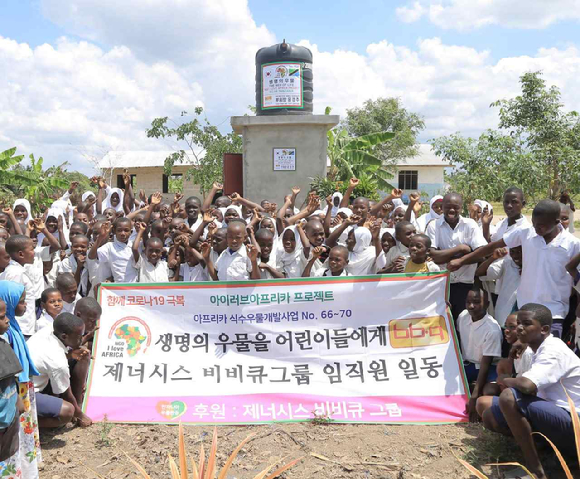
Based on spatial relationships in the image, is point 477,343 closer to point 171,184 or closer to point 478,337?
point 478,337

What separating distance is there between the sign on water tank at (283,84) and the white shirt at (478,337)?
11.2 meters

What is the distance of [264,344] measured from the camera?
16.8 ft

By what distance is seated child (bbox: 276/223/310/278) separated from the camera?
5645mm

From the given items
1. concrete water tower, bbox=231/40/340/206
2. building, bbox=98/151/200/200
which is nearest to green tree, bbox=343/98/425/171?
building, bbox=98/151/200/200

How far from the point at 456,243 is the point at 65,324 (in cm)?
374

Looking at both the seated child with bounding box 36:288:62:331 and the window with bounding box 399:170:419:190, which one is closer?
the seated child with bounding box 36:288:62:331

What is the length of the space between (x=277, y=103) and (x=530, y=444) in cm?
1287

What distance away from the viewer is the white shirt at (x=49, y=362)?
13.7 feet

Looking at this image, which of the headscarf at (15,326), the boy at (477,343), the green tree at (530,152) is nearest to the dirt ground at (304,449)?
the boy at (477,343)

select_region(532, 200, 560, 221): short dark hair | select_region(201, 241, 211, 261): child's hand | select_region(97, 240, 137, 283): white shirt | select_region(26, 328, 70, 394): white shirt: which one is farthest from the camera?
select_region(97, 240, 137, 283): white shirt

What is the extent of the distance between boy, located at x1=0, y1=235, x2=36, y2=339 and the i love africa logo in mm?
741

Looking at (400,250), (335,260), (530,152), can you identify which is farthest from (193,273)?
(530,152)

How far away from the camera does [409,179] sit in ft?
122

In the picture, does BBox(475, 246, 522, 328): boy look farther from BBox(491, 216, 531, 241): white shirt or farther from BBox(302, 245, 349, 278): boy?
BBox(302, 245, 349, 278): boy
